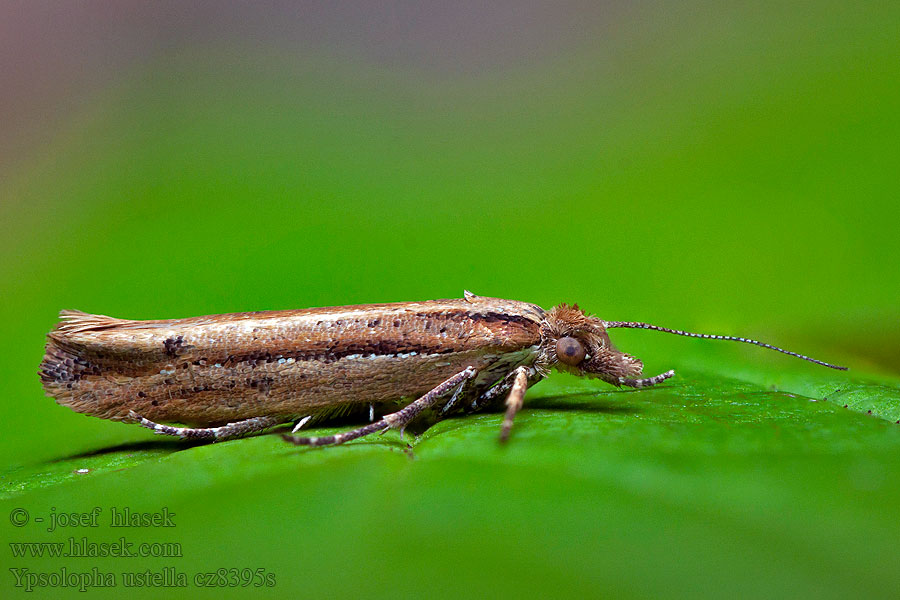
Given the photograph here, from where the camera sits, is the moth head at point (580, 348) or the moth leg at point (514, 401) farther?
the moth head at point (580, 348)

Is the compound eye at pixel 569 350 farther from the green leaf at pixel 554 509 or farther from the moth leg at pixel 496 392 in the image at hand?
the green leaf at pixel 554 509

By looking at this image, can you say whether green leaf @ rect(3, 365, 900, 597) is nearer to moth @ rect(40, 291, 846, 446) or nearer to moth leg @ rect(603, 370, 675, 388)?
moth @ rect(40, 291, 846, 446)

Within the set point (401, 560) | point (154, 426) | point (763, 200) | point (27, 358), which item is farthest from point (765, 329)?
point (27, 358)

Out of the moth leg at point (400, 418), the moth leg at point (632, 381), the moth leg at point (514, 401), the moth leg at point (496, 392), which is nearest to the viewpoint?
the moth leg at point (514, 401)

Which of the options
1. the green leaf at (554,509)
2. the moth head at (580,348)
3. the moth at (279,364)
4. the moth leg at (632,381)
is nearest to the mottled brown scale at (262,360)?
the moth at (279,364)

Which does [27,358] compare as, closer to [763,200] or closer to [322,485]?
[322,485]

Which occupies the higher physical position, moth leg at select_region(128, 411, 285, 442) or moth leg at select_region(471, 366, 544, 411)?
moth leg at select_region(471, 366, 544, 411)

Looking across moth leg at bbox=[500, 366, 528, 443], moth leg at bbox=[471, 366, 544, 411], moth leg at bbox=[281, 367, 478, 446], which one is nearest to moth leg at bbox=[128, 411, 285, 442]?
moth leg at bbox=[281, 367, 478, 446]
